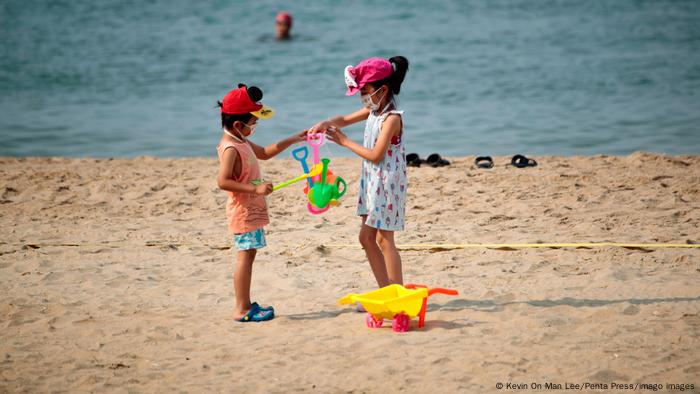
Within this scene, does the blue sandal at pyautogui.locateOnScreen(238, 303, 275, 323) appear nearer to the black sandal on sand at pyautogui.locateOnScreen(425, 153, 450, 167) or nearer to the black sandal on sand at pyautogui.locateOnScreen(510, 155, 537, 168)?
the black sandal on sand at pyautogui.locateOnScreen(425, 153, 450, 167)

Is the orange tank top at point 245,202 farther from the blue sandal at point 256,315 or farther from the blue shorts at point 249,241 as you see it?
the blue sandal at point 256,315

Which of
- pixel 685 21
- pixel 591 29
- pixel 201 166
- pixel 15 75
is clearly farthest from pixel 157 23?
pixel 201 166

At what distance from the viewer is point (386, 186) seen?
16.8ft

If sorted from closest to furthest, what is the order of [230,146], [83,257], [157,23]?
[230,146] < [83,257] < [157,23]

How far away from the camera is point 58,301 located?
18.4 ft

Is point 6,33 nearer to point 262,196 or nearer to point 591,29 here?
point 591,29

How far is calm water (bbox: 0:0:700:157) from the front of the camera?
1287 cm

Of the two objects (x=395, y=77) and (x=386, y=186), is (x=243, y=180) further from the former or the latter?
(x=395, y=77)

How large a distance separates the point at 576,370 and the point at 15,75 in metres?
17.3

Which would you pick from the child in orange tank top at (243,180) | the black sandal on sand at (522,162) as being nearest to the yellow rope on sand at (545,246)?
the child in orange tank top at (243,180)

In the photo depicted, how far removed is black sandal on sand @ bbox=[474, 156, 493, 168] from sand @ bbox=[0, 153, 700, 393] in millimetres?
118

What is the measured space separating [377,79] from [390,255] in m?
1.07

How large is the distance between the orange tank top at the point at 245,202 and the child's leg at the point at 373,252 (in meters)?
0.62

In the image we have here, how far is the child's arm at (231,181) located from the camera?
4.94 metres
